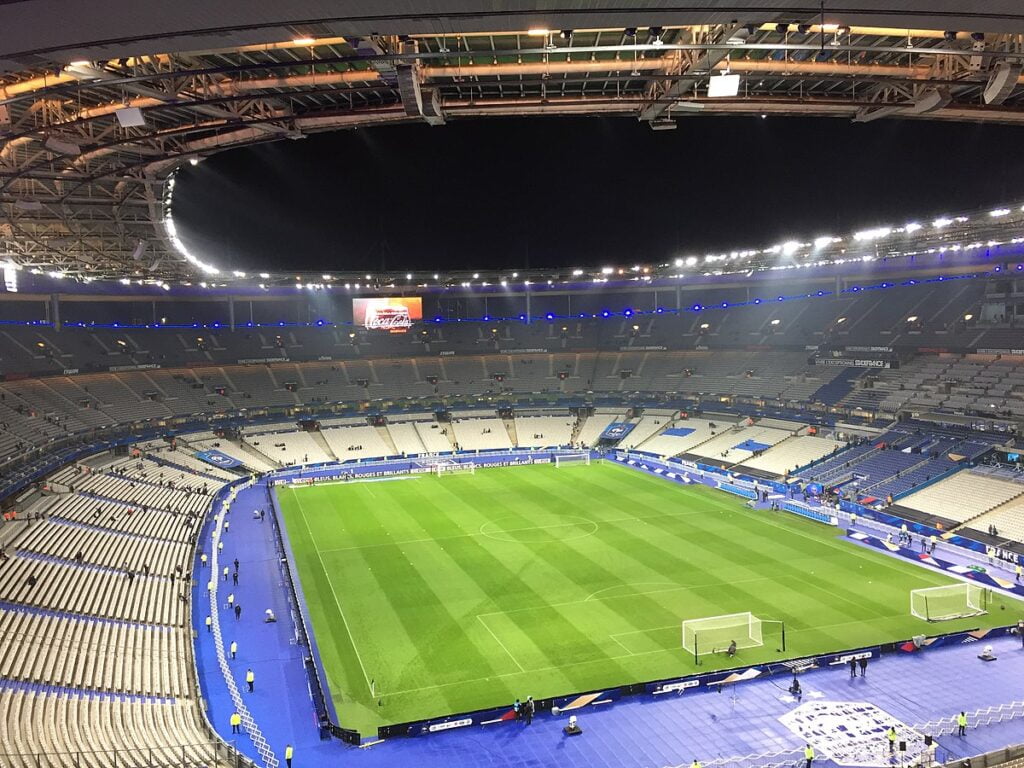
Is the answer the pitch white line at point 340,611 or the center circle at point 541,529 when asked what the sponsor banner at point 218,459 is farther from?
the center circle at point 541,529

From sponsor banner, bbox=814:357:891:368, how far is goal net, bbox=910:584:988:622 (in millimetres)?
34971

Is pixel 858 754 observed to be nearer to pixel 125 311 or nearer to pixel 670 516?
pixel 670 516

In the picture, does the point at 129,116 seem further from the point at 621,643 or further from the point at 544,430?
the point at 544,430

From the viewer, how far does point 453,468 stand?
62531 mm

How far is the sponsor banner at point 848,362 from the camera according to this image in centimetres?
6084

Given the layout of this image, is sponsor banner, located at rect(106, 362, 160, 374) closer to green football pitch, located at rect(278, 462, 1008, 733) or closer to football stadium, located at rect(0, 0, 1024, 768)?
football stadium, located at rect(0, 0, 1024, 768)

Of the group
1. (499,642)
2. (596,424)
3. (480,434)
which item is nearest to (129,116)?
(499,642)

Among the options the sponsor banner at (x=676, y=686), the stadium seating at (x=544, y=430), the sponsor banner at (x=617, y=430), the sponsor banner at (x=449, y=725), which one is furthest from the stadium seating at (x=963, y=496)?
the stadium seating at (x=544, y=430)

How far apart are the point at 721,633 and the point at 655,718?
19.5 feet

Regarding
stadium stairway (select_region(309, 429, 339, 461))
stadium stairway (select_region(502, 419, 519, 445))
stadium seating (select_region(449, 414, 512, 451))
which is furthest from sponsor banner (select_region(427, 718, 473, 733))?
stadium stairway (select_region(502, 419, 519, 445))

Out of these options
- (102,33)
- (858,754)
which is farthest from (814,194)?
(102,33)

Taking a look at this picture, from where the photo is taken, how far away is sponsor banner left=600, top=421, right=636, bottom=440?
235 ft

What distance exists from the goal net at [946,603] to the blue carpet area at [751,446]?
29808mm

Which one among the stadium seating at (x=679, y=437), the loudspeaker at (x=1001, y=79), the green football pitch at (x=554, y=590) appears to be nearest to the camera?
the loudspeaker at (x=1001, y=79)
